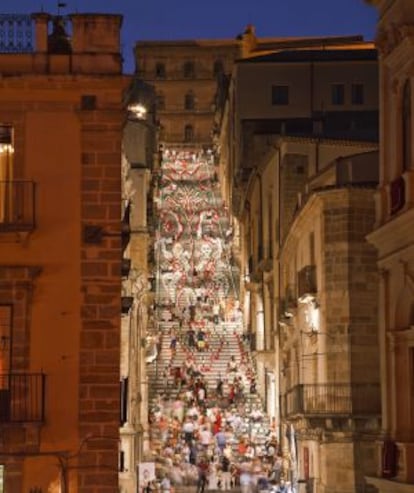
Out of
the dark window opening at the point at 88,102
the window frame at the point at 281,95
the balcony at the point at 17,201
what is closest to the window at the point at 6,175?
the balcony at the point at 17,201

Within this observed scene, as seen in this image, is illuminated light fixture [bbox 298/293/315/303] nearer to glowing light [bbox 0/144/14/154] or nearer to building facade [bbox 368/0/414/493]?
building facade [bbox 368/0/414/493]

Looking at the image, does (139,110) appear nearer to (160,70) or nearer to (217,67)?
(217,67)

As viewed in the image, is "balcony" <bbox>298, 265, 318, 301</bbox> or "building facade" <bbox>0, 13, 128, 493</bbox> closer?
"building facade" <bbox>0, 13, 128, 493</bbox>

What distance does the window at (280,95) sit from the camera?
70875mm

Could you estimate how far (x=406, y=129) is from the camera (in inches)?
1052

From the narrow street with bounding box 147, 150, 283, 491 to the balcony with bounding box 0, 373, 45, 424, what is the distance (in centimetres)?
1733

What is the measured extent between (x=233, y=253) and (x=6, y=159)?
5600 cm

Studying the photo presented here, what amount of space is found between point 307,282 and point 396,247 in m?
13.6

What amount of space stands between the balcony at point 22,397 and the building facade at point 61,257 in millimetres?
16

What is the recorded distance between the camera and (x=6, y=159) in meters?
23.4

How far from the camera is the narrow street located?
4375 centimetres

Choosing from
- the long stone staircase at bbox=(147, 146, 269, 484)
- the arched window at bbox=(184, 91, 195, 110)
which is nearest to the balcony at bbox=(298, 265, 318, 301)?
the long stone staircase at bbox=(147, 146, 269, 484)

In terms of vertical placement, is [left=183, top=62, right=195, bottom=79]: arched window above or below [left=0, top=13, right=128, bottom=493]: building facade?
above

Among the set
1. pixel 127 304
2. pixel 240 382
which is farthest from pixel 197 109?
pixel 127 304
